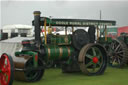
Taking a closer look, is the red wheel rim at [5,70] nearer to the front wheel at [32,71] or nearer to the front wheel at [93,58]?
the front wheel at [32,71]

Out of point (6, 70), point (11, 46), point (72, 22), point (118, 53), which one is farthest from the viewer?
point (11, 46)

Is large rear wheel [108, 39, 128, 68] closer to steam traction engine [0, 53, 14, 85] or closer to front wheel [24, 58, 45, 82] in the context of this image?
front wheel [24, 58, 45, 82]

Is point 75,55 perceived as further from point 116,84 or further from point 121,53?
point 121,53

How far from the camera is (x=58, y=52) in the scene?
6699 millimetres

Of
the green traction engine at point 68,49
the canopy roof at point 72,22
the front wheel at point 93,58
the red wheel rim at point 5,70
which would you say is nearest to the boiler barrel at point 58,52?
the green traction engine at point 68,49

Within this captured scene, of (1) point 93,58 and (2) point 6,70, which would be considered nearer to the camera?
(2) point 6,70

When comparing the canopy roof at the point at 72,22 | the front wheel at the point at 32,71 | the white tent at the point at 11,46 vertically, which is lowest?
the front wheel at the point at 32,71

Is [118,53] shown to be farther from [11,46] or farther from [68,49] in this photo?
[11,46]

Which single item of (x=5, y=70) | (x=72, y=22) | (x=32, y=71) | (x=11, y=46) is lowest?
(x=32, y=71)

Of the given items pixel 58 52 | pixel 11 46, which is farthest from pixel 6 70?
pixel 11 46

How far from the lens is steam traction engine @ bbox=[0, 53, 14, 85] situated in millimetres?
4781

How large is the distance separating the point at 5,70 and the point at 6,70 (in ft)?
0.14

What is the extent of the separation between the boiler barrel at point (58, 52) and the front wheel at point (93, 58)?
1.42ft

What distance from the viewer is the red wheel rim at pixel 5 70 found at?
4922 mm
